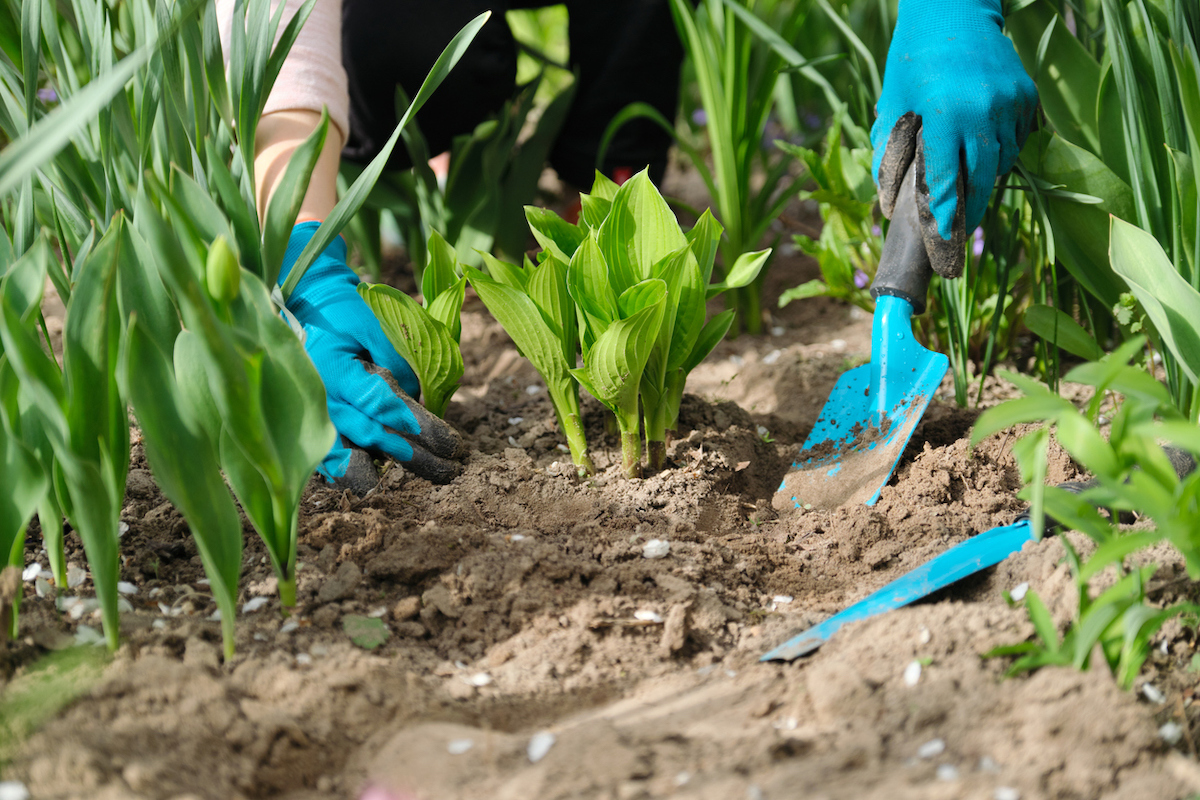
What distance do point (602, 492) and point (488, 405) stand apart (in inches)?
16.8

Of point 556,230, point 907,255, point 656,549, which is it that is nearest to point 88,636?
point 656,549

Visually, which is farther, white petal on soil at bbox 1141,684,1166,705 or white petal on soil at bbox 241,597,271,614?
white petal on soil at bbox 241,597,271,614

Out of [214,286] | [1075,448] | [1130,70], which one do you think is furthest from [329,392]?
[1130,70]

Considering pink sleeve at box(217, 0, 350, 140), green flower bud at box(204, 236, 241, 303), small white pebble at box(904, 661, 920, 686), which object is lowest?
small white pebble at box(904, 661, 920, 686)

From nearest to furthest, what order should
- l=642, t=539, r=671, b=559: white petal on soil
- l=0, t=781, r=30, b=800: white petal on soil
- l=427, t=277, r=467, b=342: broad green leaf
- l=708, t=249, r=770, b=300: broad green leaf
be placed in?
l=0, t=781, r=30, b=800: white petal on soil < l=642, t=539, r=671, b=559: white petal on soil < l=708, t=249, r=770, b=300: broad green leaf < l=427, t=277, r=467, b=342: broad green leaf

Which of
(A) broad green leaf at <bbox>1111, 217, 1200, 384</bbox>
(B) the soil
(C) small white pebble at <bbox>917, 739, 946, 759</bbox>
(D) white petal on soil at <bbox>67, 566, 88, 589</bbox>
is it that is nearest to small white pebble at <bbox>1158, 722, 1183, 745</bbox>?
(B) the soil

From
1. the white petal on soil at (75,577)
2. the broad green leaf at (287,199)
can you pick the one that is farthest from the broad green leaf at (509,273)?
the white petal on soil at (75,577)

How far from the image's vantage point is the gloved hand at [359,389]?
50.0 inches

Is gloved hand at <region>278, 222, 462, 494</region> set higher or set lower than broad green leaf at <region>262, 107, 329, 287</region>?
lower

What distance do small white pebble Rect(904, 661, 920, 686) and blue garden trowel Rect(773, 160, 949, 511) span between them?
1.58ft

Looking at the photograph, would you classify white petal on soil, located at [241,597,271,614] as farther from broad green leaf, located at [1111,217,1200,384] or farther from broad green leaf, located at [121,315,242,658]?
broad green leaf, located at [1111,217,1200,384]

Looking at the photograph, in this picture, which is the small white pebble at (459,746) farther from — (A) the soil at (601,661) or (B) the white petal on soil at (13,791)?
(B) the white petal on soil at (13,791)

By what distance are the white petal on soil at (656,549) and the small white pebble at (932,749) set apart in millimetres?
441

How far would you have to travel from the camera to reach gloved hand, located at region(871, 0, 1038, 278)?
126 cm
